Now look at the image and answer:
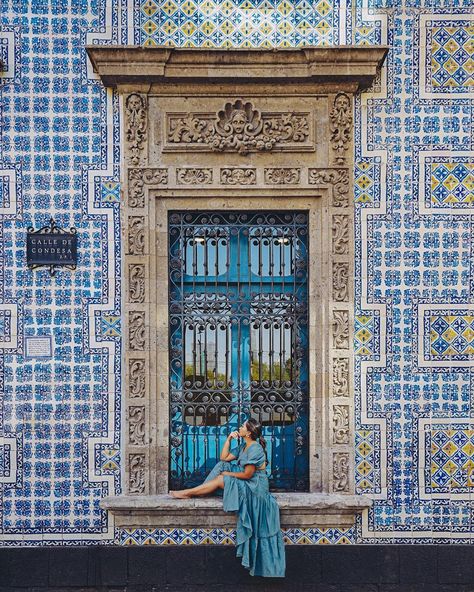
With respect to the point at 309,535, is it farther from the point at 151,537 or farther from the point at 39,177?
the point at 39,177

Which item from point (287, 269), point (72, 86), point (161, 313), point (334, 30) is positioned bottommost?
point (161, 313)

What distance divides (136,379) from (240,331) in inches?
40.8

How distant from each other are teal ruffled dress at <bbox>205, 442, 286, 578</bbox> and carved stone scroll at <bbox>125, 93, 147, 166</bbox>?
2787mm

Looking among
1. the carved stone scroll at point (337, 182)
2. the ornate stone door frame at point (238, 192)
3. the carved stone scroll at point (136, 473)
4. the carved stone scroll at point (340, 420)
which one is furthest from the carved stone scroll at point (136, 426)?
the carved stone scroll at point (337, 182)

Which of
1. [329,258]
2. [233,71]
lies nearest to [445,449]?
[329,258]

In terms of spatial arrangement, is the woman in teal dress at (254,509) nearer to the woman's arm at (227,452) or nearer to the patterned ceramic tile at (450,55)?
the woman's arm at (227,452)

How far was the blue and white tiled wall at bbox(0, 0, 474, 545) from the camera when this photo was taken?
624cm

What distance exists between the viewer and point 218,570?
6188 millimetres

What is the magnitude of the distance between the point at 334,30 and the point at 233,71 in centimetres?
100

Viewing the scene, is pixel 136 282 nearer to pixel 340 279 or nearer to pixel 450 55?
pixel 340 279

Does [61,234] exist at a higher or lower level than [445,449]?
higher

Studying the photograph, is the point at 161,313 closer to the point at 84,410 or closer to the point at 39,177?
the point at 84,410

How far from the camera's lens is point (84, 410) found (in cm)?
625

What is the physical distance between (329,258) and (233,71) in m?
1.86
